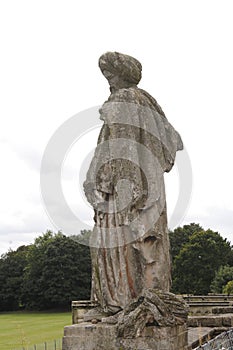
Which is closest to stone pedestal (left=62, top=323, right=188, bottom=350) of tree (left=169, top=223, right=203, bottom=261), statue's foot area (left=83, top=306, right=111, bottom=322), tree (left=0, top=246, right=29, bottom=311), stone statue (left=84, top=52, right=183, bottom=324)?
statue's foot area (left=83, top=306, right=111, bottom=322)

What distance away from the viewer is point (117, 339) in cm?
769

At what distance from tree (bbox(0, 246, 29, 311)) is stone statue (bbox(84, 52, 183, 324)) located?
64.7 meters

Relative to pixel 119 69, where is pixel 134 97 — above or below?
below

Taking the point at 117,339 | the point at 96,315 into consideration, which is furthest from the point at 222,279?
the point at 117,339

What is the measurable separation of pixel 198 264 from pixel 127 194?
48743 mm

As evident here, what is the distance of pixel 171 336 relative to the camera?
7590 mm

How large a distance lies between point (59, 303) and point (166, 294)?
61187 millimetres

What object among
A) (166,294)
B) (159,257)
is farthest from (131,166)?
(166,294)

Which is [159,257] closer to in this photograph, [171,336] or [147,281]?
[147,281]

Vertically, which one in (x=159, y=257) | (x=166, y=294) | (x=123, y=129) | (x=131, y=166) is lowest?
(x=166, y=294)

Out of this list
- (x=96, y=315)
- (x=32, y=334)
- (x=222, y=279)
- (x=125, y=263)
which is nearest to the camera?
(x=125, y=263)

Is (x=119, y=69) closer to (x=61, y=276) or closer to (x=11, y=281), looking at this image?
(x=61, y=276)

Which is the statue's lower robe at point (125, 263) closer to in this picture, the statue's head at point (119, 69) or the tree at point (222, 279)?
the statue's head at point (119, 69)

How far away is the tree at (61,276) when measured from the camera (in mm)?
64312
